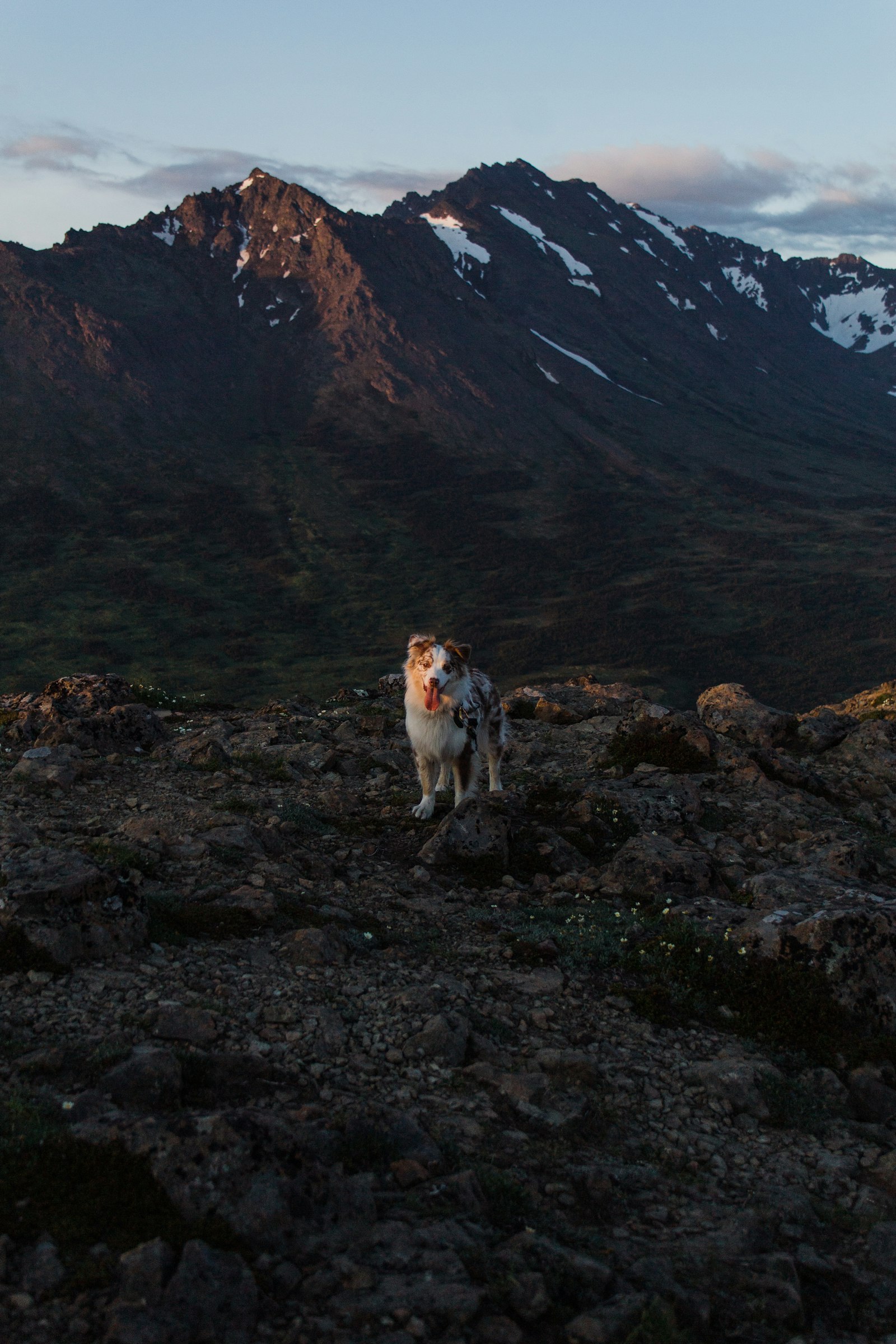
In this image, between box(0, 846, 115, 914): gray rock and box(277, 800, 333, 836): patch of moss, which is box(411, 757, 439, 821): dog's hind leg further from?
box(0, 846, 115, 914): gray rock

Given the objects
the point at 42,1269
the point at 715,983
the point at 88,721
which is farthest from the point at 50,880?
the point at 88,721

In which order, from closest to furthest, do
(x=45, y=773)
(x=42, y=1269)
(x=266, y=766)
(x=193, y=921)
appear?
1. (x=42, y=1269)
2. (x=193, y=921)
3. (x=45, y=773)
4. (x=266, y=766)

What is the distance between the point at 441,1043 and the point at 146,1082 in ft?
8.36

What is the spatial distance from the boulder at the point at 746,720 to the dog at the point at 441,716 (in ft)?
27.7

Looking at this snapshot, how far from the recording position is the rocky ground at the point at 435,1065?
4941 mm

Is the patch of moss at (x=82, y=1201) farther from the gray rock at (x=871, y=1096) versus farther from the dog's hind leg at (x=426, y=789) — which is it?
the dog's hind leg at (x=426, y=789)

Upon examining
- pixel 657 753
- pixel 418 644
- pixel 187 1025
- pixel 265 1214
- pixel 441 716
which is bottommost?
pixel 657 753

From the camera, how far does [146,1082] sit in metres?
6.36

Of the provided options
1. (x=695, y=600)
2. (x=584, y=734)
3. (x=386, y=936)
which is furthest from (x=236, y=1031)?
(x=695, y=600)

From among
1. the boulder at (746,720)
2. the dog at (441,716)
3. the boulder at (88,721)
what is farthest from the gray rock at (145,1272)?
the boulder at (746,720)

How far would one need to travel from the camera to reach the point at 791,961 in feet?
32.1

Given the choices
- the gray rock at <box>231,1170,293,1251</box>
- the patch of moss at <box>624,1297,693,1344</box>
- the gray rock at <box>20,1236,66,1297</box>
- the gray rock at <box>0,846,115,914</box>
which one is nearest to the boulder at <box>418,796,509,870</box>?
the gray rock at <box>0,846,115,914</box>

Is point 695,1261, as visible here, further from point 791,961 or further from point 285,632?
point 285,632

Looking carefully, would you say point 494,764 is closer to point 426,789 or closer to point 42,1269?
point 426,789
